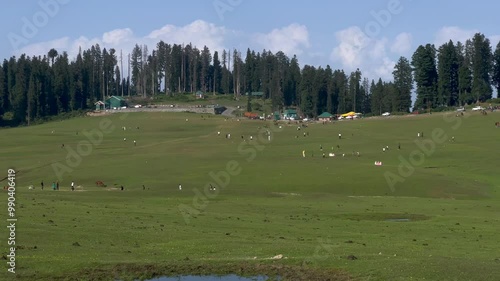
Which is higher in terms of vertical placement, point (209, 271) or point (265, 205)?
point (209, 271)

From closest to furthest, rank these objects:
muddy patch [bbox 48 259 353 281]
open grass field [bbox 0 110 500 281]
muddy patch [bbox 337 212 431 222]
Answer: muddy patch [bbox 48 259 353 281]
open grass field [bbox 0 110 500 281]
muddy patch [bbox 337 212 431 222]

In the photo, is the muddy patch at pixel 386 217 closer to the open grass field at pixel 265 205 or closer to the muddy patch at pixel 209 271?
the open grass field at pixel 265 205

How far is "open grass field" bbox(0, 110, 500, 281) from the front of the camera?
29.8 metres

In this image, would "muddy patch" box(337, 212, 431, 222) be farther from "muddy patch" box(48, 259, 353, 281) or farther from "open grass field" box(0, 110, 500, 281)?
"muddy patch" box(48, 259, 353, 281)

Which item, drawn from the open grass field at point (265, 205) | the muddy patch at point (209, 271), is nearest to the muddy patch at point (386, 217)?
the open grass field at point (265, 205)

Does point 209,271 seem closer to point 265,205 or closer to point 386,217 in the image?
point 386,217

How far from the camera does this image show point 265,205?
55.9 m

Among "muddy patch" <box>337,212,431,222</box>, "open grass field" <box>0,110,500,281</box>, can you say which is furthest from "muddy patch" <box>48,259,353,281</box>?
"muddy patch" <box>337,212,431,222</box>

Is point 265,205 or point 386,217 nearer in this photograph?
point 386,217

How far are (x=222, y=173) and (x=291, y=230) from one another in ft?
139

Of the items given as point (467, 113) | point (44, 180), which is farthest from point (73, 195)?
point (467, 113)

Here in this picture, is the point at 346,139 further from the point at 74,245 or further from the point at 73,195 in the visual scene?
the point at 74,245

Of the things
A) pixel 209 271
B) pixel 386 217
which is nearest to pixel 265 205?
pixel 386 217

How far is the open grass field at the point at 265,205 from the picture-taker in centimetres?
2977
